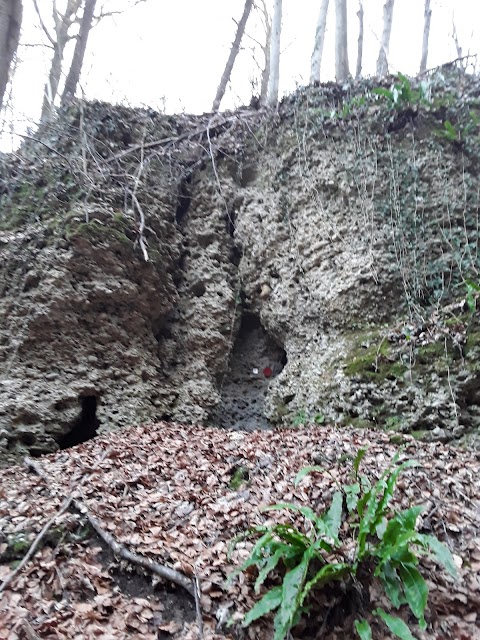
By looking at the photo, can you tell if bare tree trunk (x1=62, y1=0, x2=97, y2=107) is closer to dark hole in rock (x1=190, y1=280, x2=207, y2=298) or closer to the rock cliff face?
the rock cliff face

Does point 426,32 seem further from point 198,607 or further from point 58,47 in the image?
point 198,607

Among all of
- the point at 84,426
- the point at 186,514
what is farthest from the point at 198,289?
the point at 186,514

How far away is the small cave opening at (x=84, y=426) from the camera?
22.1 ft

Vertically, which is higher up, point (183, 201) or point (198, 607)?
point (183, 201)

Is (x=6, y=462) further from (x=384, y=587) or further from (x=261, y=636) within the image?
(x=384, y=587)

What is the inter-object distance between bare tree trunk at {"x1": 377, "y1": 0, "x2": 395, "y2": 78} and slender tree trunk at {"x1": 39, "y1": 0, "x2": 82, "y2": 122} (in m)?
9.36

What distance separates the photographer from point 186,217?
9.76 m

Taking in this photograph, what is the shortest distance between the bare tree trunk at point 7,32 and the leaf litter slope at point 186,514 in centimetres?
419

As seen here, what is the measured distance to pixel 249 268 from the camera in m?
9.08

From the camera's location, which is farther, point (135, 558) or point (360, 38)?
point (360, 38)

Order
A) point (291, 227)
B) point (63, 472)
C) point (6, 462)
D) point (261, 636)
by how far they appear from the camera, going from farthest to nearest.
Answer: point (291, 227) → point (6, 462) → point (63, 472) → point (261, 636)

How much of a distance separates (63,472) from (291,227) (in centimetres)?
608

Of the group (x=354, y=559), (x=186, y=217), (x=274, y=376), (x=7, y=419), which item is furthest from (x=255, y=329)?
(x=354, y=559)

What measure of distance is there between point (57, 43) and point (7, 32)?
11.8 metres
